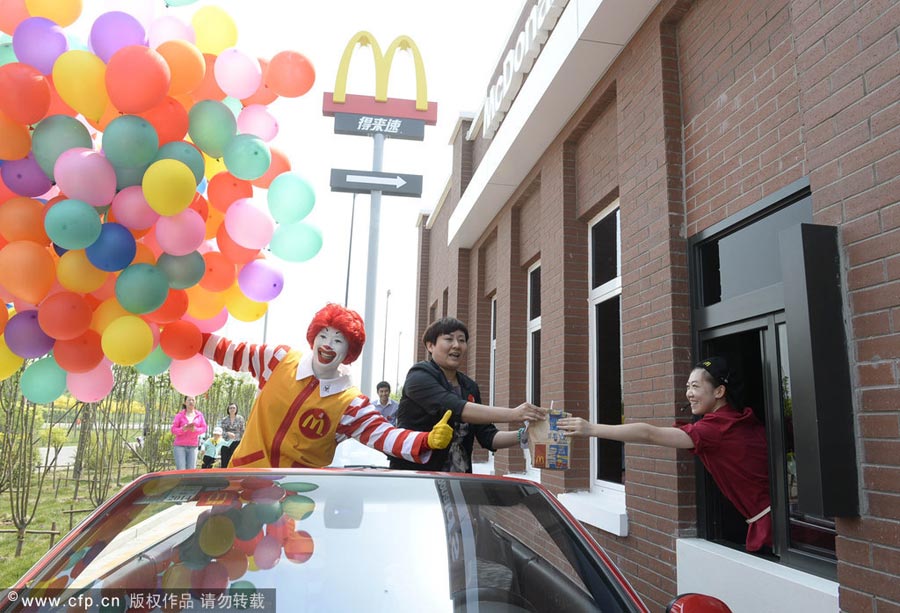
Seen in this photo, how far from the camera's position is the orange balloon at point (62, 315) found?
10.7 feet

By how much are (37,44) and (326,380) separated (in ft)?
7.37

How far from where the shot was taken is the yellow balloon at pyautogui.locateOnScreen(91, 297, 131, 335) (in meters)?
3.43

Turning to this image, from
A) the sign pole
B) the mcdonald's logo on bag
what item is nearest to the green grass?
the sign pole

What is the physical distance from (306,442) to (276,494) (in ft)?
5.16

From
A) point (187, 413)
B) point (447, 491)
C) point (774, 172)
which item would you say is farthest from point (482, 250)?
point (447, 491)

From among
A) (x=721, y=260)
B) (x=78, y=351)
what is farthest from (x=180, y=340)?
(x=721, y=260)

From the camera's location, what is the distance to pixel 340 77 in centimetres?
1198

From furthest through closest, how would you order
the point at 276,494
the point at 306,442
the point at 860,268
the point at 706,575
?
1. the point at 706,575
2. the point at 306,442
3. the point at 860,268
4. the point at 276,494

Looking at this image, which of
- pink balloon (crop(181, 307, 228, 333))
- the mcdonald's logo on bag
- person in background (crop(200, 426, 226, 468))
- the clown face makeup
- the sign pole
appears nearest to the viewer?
the clown face makeup

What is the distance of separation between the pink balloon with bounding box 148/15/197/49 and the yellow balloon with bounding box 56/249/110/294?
1173 mm

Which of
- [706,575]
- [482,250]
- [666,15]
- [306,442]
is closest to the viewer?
[306,442]

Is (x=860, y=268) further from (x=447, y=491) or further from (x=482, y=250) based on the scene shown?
(x=482, y=250)

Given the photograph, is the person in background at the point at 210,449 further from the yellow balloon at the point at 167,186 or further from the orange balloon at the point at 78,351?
the yellow balloon at the point at 167,186

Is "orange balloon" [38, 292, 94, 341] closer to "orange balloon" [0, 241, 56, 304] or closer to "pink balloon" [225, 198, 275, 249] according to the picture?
"orange balloon" [0, 241, 56, 304]
